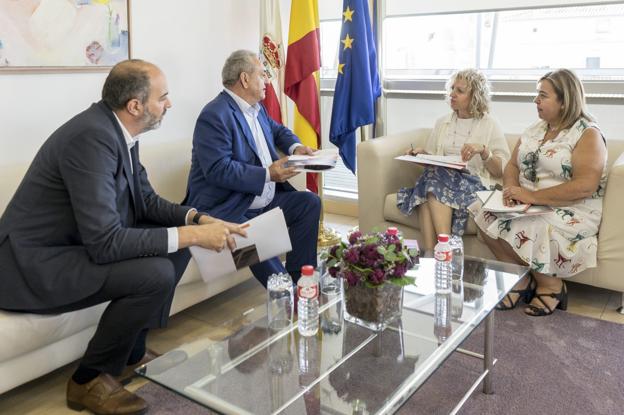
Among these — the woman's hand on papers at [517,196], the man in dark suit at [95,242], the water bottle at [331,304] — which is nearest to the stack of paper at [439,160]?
the woman's hand on papers at [517,196]

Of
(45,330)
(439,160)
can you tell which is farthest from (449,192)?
(45,330)

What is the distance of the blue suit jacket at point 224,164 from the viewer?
8.70ft

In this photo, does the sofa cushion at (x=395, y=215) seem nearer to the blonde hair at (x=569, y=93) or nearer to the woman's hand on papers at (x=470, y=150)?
the woman's hand on papers at (x=470, y=150)

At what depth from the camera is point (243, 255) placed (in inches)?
90.5

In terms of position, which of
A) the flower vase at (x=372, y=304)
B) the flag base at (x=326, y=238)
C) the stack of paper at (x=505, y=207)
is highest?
the stack of paper at (x=505, y=207)

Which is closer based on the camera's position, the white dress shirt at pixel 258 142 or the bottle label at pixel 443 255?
the bottle label at pixel 443 255

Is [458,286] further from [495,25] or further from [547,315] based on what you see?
[495,25]

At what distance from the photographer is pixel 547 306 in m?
2.73

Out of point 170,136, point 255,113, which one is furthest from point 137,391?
point 170,136

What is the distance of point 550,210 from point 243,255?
1.43 metres

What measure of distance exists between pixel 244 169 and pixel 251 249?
497 mm

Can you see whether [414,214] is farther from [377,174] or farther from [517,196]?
[517,196]

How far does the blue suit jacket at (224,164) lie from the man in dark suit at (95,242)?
60cm

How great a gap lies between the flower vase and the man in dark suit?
0.55 meters
